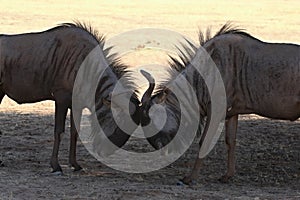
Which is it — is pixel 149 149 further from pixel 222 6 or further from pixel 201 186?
pixel 222 6

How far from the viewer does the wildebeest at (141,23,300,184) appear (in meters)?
8.09

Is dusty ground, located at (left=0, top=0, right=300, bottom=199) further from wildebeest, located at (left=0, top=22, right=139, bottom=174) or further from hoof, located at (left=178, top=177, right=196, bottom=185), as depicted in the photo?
wildebeest, located at (left=0, top=22, right=139, bottom=174)

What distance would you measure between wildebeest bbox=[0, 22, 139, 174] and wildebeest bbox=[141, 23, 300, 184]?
0.42 metres

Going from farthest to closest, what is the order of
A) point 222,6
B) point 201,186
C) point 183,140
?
point 222,6
point 183,140
point 201,186

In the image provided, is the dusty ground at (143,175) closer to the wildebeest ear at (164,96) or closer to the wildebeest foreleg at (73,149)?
the wildebeest foreleg at (73,149)

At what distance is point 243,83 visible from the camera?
824 cm

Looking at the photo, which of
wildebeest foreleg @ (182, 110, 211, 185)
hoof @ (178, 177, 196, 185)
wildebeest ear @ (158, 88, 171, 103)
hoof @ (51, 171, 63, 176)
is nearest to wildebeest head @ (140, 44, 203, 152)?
wildebeest ear @ (158, 88, 171, 103)

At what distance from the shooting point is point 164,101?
8234 millimetres

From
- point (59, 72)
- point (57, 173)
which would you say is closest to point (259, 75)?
point (59, 72)

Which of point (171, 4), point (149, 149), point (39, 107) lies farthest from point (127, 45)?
point (171, 4)

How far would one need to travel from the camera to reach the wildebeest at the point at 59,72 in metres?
8.34

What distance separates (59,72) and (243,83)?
2.03m

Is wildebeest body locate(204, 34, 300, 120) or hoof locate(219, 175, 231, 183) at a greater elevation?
wildebeest body locate(204, 34, 300, 120)

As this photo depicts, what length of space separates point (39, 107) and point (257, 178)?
16.6ft
